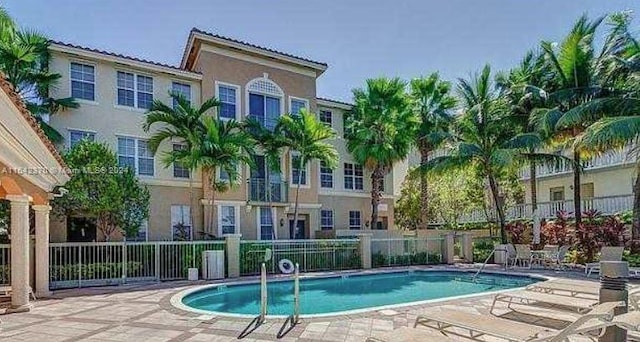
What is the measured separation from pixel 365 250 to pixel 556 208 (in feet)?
41.8

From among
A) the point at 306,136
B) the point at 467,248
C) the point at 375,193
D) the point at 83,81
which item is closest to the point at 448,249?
the point at 467,248

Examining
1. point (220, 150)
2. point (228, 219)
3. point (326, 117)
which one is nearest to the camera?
point (220, 150)

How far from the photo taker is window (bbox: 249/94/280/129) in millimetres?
22547

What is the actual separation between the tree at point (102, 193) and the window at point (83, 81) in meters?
3.36

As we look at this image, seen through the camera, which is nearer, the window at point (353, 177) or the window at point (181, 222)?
the window at point (181, 222)

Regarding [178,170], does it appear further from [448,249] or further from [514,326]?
[514,326]

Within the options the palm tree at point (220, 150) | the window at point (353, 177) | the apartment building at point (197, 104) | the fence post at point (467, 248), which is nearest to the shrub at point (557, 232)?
the fence post at point (467, 248)

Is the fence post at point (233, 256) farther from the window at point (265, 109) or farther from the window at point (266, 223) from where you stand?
the window at point (265, 109)

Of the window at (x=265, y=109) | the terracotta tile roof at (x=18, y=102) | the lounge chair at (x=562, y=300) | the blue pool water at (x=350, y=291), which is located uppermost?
the window at (x=265, y=109)

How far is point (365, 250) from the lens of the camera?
61.9 feet

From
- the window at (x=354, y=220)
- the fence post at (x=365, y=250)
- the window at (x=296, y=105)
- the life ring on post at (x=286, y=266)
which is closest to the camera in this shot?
the life ring on post at (x=286, y=266)

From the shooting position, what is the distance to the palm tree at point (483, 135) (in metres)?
21.4

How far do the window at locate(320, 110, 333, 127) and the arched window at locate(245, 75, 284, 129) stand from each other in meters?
3.40

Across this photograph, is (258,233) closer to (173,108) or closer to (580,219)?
(173,108)
